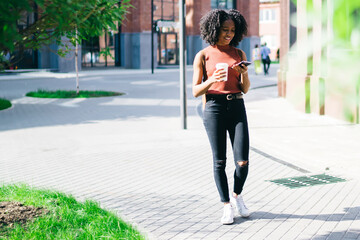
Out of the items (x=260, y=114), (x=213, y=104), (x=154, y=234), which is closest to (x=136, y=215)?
(x=154, y=234)

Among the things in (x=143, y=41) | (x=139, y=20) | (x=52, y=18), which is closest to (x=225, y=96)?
(x=52, y=18)

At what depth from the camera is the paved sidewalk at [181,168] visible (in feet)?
16.0

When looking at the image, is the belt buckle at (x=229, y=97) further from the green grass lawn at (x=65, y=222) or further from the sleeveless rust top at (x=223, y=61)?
the green grass lawn at (x=65, y=222)

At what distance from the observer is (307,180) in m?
6.66

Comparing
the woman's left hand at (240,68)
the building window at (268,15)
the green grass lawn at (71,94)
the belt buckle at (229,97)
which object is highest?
the building window at (268,15)

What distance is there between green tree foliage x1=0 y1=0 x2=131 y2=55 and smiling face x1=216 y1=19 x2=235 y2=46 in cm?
88

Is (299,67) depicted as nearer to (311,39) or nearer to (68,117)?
(311,39)

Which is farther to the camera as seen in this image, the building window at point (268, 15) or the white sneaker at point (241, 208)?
the building window at point (268, 15)

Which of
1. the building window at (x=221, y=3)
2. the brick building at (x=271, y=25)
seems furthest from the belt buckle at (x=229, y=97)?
Answer: the brick building at (x=271, y=25)

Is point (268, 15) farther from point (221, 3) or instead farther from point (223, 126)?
point (223, 126)

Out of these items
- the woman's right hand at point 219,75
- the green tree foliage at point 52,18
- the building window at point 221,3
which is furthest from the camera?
the building window at point 221,3

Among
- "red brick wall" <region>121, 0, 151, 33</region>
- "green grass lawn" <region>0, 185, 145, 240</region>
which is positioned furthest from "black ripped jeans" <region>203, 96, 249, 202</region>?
"red brick wall" <region>121, 0, 151, 33</region>

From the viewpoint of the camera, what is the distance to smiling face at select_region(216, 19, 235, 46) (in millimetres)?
4574

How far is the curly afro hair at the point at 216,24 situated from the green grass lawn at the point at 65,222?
185 cm
